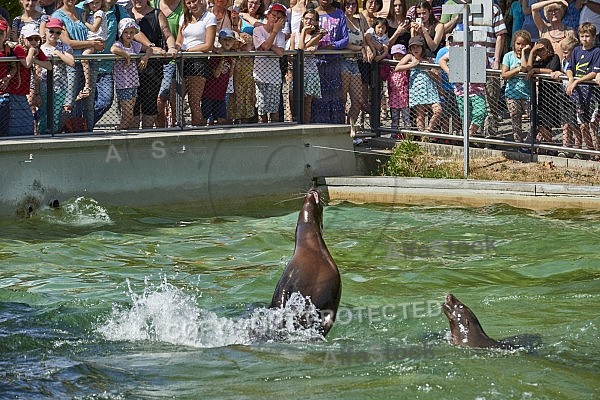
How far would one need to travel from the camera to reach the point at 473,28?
16234 mm

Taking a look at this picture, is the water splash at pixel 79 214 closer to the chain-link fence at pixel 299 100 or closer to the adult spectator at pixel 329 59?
the chain-link fence at pixel 299 100

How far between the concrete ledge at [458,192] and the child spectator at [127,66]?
9.72 ft

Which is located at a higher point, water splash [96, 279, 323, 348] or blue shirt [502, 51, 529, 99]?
blue shirt [502, 51, 529, 99]

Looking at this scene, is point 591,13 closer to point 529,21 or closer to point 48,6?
point 529,21

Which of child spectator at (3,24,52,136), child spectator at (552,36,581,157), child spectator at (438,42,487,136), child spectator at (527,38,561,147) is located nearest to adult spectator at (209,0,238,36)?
child spectator at (3,24,52,136)

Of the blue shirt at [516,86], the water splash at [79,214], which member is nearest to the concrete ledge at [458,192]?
the blue shirt at [516,86]

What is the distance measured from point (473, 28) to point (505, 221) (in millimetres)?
3490

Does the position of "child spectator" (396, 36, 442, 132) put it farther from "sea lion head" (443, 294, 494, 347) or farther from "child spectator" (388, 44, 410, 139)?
"sea lion head" (443, 294, 494, 347)

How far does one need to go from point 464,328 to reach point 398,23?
30.3ft

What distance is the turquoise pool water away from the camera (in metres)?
7.61

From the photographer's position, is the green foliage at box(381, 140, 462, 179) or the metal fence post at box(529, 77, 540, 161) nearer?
the metal fence post at box(529, 77, 540, 161)

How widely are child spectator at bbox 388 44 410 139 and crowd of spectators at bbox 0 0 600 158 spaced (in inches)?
0.8

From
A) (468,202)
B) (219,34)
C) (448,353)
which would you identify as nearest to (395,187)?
(468,202)

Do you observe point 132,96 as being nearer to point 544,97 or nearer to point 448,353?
point 544,97
